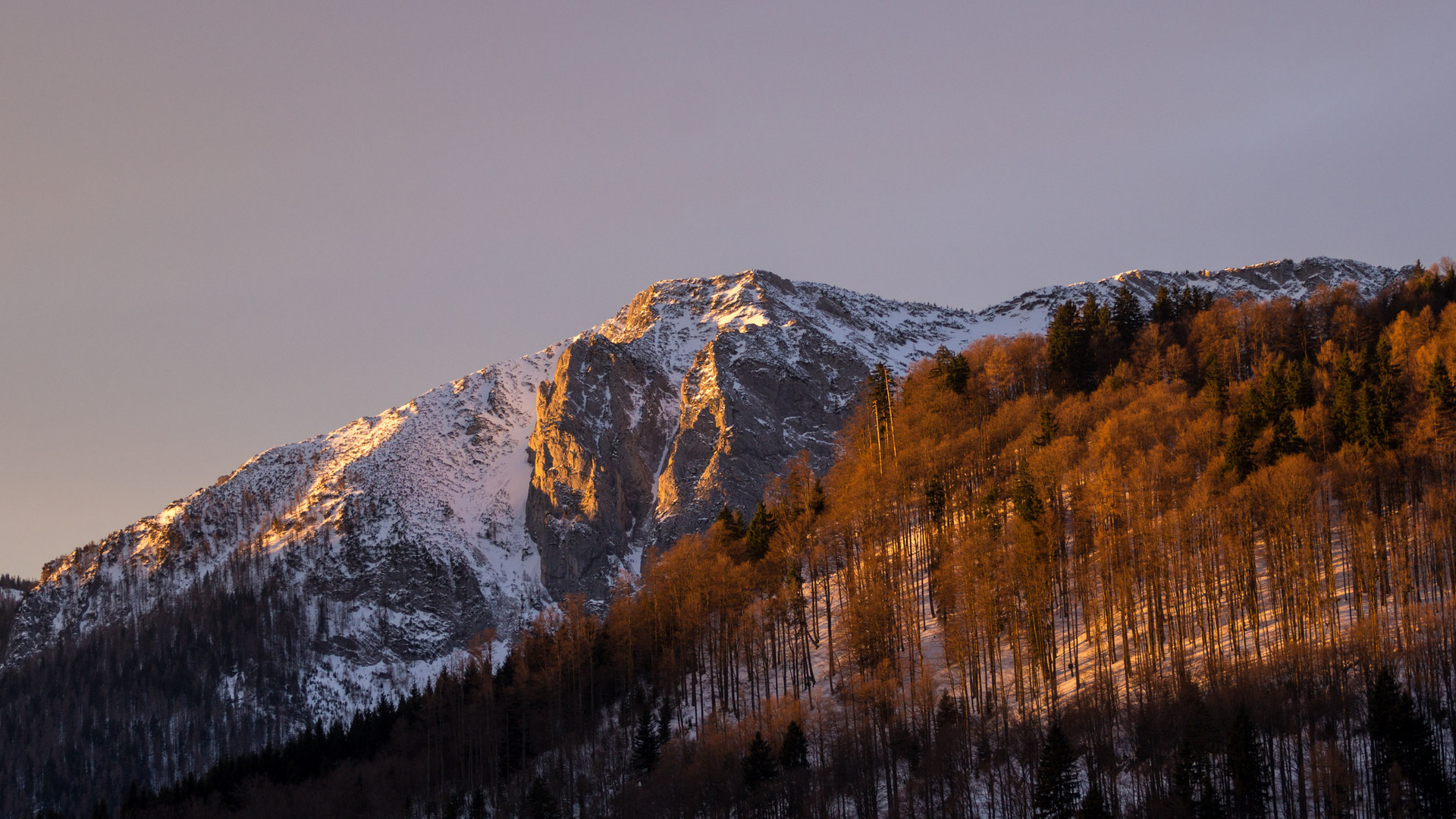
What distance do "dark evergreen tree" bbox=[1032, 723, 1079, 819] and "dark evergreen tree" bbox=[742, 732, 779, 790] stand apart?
16.6 metres

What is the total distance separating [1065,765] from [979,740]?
774cm

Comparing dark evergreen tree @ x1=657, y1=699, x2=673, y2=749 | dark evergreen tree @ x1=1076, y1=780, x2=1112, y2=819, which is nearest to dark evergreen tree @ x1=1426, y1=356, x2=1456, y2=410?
dark evergreen tree @ x1=1076, y1=780, x2=1112, y2=819

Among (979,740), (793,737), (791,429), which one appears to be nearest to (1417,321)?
(979,740)

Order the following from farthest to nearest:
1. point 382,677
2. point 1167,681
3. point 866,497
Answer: point 382,677 < point 866,497 < point 1167,681

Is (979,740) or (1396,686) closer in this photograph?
(1396,686)

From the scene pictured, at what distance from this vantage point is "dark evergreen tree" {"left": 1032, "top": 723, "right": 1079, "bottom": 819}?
182ft

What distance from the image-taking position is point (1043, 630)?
69250 mm

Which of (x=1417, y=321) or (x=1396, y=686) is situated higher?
(x=1417, y=321)

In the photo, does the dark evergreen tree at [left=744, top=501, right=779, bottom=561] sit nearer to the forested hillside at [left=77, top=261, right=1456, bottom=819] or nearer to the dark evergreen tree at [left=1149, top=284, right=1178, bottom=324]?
the forested hillside at [left=77, top=261, right=1456, bottom=819]

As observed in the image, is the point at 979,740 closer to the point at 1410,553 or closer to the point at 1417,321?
the point at 1410,553

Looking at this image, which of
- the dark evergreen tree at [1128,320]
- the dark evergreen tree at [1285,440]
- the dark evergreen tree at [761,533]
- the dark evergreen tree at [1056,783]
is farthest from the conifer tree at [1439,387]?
the dark evergreen tree at [761,533]

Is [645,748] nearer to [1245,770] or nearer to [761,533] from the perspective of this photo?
[761,533]

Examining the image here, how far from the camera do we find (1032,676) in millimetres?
68062

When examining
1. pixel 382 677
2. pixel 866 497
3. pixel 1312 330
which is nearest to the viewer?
pixel 866 497
